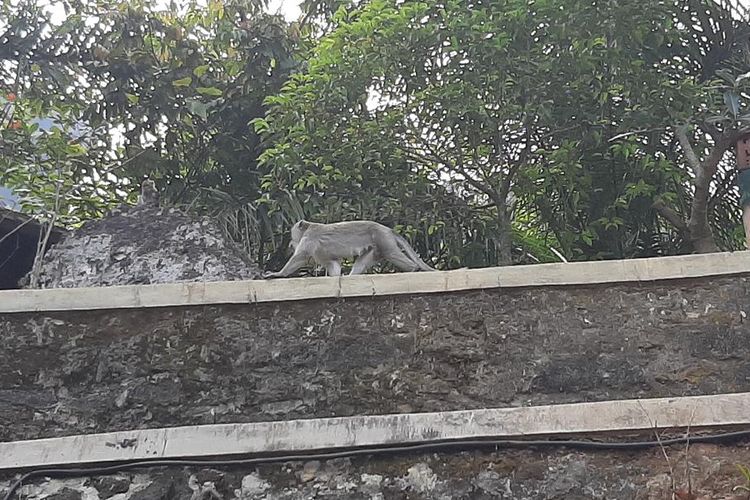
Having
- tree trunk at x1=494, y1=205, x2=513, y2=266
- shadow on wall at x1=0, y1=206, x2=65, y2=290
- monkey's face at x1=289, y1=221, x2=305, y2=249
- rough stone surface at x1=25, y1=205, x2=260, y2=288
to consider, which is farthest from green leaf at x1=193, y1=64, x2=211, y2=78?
monkey's face at x1=289, y1=221, x2=305, y2=249

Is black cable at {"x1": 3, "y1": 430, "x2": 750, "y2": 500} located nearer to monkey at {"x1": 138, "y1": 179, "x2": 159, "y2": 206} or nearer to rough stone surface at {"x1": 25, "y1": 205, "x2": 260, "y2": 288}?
rough stone surface at {"x1": 25, "y1": 205, "x2": 260, "y2": 288}

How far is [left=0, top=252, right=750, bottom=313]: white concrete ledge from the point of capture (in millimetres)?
4367

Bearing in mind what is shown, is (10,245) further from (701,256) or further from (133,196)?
(701,256)

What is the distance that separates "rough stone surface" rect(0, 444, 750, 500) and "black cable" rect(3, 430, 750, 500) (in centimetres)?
3

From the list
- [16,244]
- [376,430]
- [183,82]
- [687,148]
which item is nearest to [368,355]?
[376,430]

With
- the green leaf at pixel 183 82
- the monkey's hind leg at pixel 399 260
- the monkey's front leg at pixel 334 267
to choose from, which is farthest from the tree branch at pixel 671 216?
the green leaf at pixel 183 82

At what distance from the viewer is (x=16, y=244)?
6723 mm

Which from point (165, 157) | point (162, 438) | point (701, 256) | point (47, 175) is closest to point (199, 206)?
point (165, 157)

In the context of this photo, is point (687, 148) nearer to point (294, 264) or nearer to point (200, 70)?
point (294, 264)

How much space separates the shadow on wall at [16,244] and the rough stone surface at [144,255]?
2.19 ft

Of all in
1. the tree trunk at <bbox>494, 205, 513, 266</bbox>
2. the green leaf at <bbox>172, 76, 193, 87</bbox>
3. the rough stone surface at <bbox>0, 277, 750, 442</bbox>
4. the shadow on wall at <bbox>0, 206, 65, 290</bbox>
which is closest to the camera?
the rough stone surface at <bbox>0, 277, 750, 442</bbox>

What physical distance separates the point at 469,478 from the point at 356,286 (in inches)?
43.7

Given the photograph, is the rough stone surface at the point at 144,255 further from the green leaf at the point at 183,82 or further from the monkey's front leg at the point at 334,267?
the green leaf at the point at 183,82

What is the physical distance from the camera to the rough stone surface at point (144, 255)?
570 centimetres
